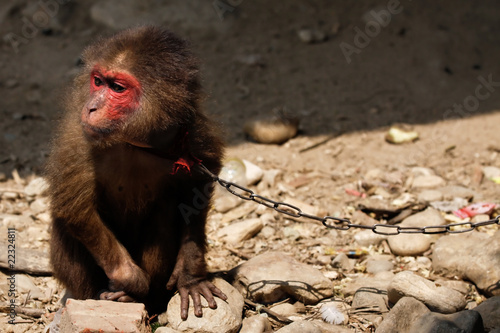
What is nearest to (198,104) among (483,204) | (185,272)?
(185,272)

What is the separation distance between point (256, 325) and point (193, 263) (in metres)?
0.65

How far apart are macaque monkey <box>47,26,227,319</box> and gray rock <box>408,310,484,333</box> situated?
4.59ft

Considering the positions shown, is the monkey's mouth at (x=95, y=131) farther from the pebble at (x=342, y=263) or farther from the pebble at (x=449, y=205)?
the pebble at (x=449, y=205)

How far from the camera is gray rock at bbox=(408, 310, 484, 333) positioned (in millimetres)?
3809

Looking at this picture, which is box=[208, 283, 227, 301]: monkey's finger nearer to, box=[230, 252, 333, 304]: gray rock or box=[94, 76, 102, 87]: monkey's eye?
box=[230, 252, 333, 304]: gray rock

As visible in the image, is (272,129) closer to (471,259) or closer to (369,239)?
(369,239)

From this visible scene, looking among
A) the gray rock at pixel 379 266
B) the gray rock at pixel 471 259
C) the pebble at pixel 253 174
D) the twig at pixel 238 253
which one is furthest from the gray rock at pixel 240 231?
the gray rock at pixel 471 259

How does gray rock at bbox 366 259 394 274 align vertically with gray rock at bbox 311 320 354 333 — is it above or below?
below

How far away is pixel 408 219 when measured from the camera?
575 cm

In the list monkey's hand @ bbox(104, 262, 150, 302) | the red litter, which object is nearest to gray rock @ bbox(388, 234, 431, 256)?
the red litter

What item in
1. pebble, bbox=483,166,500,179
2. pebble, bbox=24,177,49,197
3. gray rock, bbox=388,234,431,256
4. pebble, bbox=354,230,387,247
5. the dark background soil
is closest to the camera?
gray rock, bbox=388,234,431,256

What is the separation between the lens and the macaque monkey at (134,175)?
151 inches

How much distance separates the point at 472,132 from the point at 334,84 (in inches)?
78.8

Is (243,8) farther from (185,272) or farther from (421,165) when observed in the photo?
(185,272)
